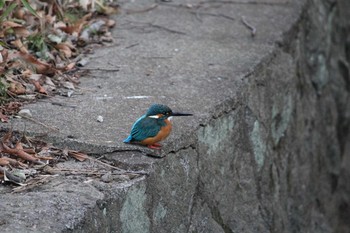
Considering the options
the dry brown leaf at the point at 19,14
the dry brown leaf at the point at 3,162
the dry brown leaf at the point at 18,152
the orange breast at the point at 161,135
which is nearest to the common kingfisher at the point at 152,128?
the orange breast at the point at 161,135

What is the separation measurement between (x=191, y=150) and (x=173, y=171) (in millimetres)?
239

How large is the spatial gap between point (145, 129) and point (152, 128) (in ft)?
0.10

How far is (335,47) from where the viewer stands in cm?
627

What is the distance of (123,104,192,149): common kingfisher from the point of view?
10.9 ft

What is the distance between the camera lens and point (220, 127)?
4004mm

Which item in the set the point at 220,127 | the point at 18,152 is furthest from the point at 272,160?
the point at 18,152

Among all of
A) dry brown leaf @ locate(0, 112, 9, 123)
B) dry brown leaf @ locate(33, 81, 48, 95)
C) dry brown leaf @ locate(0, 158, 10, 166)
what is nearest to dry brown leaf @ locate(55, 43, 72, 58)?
dry brown leaf @ locate(33, 81, 48, 95)

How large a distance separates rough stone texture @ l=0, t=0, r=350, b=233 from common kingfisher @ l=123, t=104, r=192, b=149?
71 millimetres

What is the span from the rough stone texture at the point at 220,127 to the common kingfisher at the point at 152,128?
0.07 m

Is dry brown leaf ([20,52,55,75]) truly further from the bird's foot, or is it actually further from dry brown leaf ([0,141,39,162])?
the bird's foot

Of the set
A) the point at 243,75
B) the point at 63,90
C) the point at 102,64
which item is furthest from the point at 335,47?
the point at 63,90

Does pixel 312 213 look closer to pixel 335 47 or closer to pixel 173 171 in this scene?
pixel 335 47

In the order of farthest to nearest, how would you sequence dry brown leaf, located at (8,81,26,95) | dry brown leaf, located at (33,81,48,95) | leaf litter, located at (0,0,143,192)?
dry brown leaf, located at (33,81,48,95) < dry brown leaf, located at (8,81,26,95) < leaf litter, located at (0,0,143,192)

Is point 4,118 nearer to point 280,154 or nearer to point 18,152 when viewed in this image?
point 18,152
